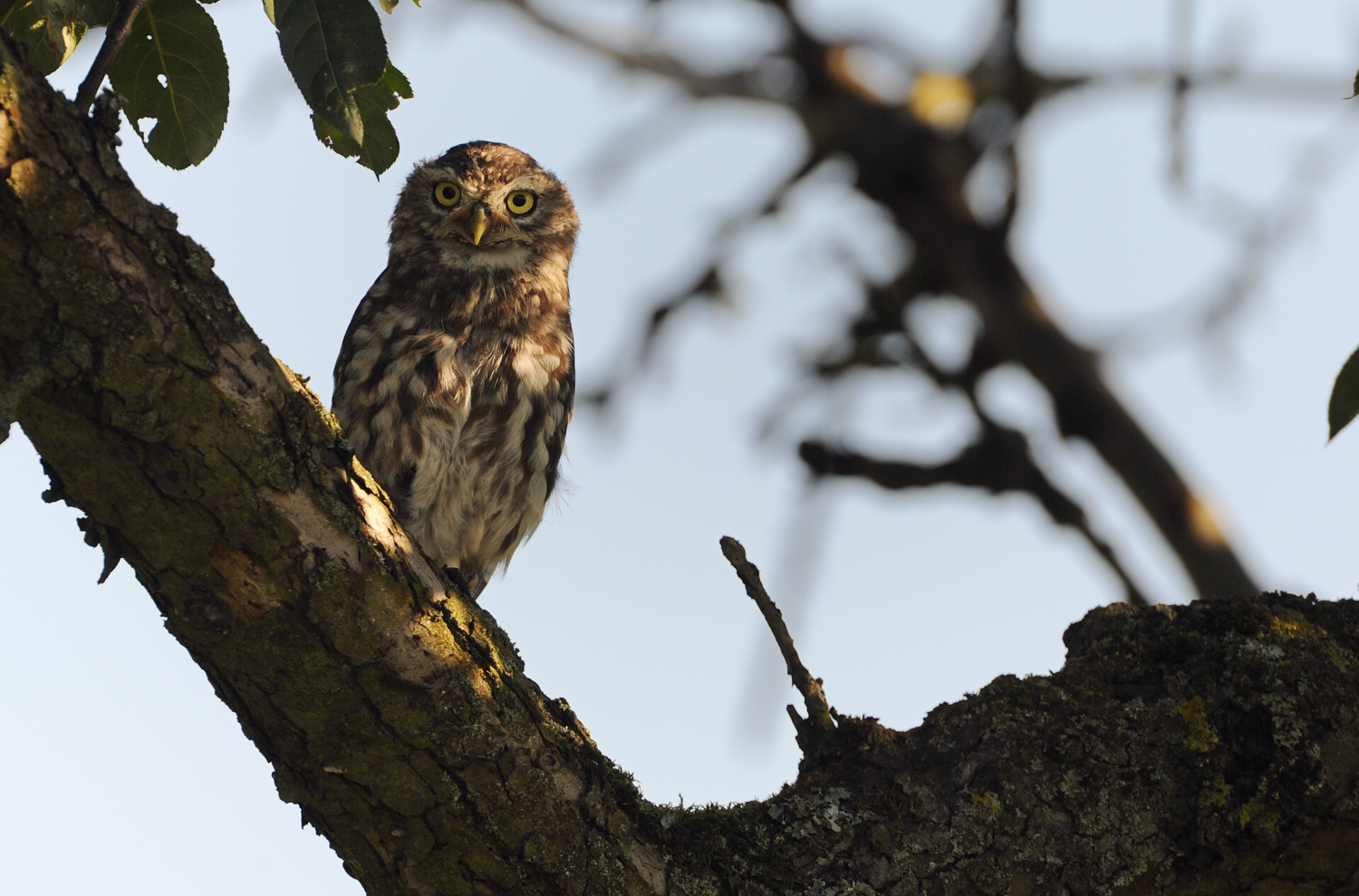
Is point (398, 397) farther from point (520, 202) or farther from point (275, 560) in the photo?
point (275, 560)

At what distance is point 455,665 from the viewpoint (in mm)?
2348

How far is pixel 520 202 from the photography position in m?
4.96

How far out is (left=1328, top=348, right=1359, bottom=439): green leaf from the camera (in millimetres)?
1992

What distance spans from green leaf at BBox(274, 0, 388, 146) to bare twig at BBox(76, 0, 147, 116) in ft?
0.90

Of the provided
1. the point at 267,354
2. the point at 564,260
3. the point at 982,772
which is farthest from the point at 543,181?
the point at 982,772

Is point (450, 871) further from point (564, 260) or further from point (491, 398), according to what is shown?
point (564, 260)

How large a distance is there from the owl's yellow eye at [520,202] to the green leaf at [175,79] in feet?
8.22

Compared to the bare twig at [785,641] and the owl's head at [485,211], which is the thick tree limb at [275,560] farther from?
the owl's head at [485,211]

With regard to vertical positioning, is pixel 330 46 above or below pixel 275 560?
above

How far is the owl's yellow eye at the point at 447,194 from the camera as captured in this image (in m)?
4.81

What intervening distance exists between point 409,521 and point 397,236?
1394 mm

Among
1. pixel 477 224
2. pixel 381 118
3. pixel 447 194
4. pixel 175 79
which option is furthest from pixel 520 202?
pixel 175 79

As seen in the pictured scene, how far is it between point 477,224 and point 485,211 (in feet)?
0.34

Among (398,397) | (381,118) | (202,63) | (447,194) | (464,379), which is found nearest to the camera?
(202,63)
